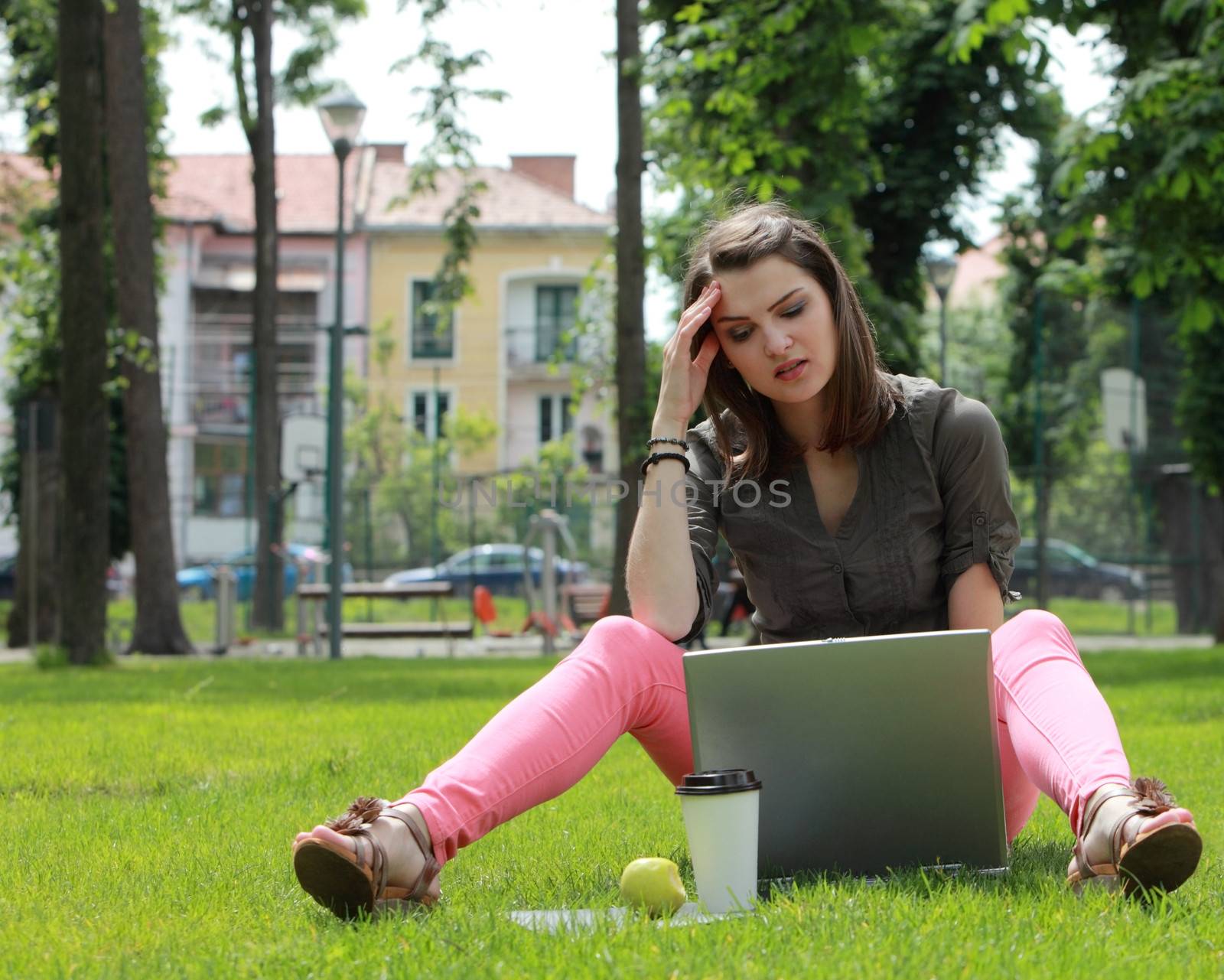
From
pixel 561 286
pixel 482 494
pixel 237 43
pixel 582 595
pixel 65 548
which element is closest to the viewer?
pixel 65 548

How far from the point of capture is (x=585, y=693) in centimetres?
290

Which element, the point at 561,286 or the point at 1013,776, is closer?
the point at 1013,776

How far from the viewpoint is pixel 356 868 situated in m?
2.50

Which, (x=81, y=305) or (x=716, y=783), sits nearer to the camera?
(x=716, y=783)

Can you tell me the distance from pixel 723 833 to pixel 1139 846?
65 centimetres

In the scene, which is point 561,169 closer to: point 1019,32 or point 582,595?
point 582,595

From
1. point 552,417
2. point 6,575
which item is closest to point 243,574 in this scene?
point 6,575

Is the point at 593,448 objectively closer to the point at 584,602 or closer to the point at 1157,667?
the point at 584,602

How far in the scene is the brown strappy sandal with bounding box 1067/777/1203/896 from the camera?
242 centimetres

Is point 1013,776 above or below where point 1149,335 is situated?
below

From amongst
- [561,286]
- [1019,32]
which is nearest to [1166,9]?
[1019,32]

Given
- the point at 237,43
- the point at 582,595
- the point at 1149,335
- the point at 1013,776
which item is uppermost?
the point at 237,43

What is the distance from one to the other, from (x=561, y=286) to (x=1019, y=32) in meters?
32.8

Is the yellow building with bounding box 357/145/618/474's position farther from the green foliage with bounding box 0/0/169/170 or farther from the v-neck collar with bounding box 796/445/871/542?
the v-neck collar with bounding box 796/445/871/542
